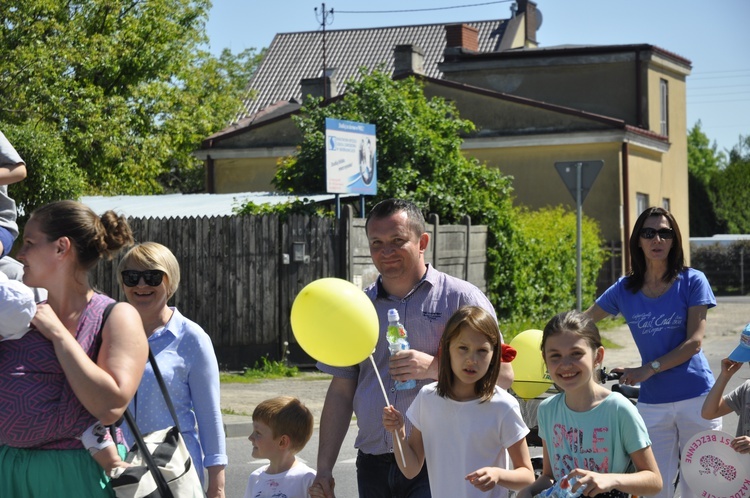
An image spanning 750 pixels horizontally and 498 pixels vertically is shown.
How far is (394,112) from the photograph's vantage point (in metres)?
21.1

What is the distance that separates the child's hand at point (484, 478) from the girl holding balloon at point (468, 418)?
5.8 inches

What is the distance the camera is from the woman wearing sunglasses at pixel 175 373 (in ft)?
15.1

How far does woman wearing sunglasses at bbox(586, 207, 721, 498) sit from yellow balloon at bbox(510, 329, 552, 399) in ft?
1.57

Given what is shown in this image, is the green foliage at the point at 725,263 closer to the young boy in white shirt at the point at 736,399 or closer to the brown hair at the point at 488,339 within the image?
the young boy in white shirt at the point at 736,399

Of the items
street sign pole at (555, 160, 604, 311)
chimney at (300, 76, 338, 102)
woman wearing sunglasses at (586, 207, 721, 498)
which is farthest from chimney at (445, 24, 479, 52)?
woman wearing sunglasses at (586, 207, 721, 498)

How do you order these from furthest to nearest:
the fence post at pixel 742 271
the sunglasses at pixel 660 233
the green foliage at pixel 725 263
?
the green foliage at pixel 725 263 → the fence post at pixel 742 271 → the sunglasses at pixel 660 233

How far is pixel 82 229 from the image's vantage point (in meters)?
3.63

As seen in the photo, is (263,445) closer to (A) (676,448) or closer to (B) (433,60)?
(A) (676,448)

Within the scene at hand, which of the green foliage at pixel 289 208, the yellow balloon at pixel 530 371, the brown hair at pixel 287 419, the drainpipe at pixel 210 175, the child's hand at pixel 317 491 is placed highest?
the drainpipe at pixel 210 175

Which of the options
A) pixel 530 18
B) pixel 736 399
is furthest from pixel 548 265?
pixel 530 18

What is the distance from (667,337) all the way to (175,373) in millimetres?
2747

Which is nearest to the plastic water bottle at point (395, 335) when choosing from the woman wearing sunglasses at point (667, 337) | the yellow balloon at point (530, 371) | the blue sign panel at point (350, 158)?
the woman wearing sunglasses at point (667, 337)

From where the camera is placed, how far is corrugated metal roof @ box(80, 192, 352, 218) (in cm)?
1919

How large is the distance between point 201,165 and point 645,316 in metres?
43.3
